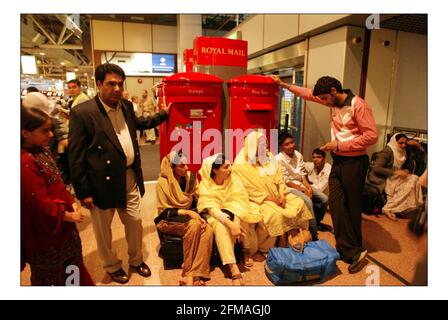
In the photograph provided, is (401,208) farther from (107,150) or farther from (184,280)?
(107,150)

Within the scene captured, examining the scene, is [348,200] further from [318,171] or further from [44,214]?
[44,214]

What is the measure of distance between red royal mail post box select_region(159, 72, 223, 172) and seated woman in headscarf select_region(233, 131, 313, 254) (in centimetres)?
61

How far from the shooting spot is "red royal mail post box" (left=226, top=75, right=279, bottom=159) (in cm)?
294

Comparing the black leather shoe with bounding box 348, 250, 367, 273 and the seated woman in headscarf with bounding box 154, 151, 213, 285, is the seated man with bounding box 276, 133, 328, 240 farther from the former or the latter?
the seated woman in headscarf with bounding box 154, 151, 213, 285

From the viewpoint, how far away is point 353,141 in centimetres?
212

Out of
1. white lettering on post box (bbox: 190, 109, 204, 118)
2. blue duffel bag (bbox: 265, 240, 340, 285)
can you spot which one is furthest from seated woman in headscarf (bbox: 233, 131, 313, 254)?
white lettering on post box (bbox: 190, 109, 204, 118)

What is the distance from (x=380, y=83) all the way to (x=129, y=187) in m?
3.05

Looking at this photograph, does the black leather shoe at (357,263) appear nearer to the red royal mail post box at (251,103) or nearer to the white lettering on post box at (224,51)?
the red royal mail post box at (251,103)

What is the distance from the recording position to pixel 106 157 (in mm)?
1811

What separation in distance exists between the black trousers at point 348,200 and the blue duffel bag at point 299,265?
268 millimetres

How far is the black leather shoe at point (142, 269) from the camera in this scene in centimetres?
209

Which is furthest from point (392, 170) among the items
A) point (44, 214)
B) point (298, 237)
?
point (44, 214)

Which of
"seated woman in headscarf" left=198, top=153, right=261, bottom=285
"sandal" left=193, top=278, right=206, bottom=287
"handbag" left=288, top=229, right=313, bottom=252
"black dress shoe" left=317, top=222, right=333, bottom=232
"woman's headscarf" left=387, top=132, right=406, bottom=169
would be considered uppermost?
"woman's headscarf" left=387, top=132, right=406, bottom=169
